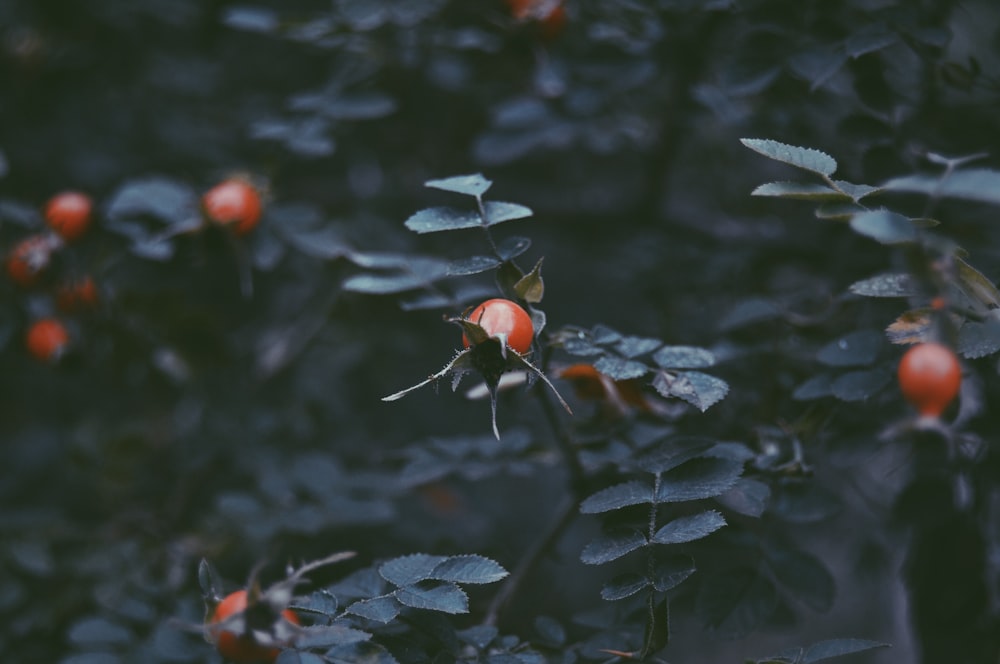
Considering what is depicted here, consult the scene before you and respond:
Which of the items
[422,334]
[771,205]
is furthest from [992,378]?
[422,334]

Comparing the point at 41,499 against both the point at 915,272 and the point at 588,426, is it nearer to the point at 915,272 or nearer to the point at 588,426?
the point at 588,426

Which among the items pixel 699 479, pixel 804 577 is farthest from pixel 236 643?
pixel 804 577

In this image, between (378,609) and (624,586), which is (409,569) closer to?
(378,609)

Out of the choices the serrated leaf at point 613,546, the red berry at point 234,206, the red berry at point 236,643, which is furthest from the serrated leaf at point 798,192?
the red berry at point 234,206

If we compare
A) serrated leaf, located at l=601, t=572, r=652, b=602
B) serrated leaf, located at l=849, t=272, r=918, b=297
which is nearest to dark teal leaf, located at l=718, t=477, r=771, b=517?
serrated leaf, located at l=601, t=572, r=652, b=602

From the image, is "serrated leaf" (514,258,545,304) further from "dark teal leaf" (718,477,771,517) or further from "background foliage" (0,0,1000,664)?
"dark teal leaf" (718,477,771,517)

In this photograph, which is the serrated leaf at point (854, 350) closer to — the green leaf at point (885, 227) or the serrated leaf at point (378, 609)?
the green leaf at point (885, 227)
